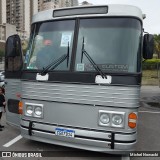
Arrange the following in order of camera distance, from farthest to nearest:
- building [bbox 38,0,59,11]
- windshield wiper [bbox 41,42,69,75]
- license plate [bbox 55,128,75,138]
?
building [bbox 38,0,59,11] < windshield wiper [bbox 41,42,69,75] < license plate [bbox 55,128,75,138]

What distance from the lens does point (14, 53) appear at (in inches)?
235

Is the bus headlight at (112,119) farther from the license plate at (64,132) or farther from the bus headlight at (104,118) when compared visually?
the license plate at (64,132)

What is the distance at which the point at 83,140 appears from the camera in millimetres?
5004

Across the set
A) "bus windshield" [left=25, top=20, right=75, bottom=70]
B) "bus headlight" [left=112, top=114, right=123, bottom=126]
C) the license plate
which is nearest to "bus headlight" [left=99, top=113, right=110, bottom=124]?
"bus headlight" [left=112, top=114, right=123, bottom=126]

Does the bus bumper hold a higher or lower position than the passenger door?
lower

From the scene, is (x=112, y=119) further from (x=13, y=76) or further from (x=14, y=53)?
(x=13, y=76)

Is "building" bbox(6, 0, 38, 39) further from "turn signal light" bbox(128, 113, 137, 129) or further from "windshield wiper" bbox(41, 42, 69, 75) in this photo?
"turn signal light" bbox(128, 113, 137, 129)

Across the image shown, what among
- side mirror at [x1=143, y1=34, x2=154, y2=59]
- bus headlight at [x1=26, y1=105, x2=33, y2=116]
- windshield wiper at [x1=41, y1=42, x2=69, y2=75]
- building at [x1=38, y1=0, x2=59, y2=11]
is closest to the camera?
windshield wiper at [x1=41, y1=42, x2=69, y2=75]

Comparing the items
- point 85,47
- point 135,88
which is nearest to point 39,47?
point 85,47

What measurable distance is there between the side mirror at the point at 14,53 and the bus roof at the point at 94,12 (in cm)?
69

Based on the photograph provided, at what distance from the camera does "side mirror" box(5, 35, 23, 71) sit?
5.97 m

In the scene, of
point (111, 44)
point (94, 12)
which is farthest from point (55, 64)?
point (94, 12)

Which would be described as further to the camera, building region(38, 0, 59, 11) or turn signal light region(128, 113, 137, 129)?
building region(38, 0, 59, 11)

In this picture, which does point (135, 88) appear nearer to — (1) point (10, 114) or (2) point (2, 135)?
(1) point (10, 114)
